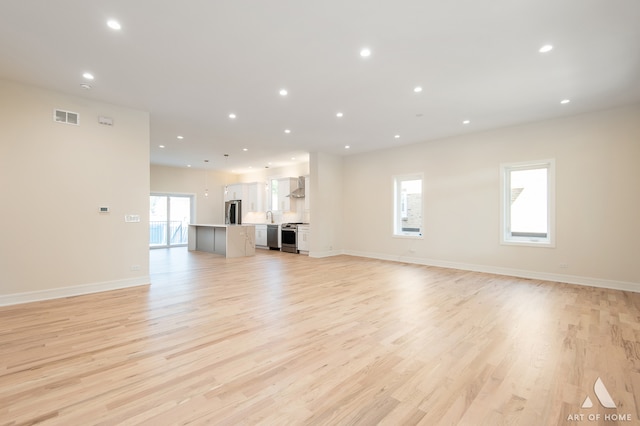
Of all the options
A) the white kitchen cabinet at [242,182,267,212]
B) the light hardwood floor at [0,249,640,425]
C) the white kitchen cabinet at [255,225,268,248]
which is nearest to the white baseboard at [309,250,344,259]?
the white kitchen cabinet at [255,225,268,248]

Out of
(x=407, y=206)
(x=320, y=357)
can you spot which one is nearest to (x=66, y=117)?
(x=320, y=357)

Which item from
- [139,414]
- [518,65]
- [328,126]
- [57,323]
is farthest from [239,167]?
[139,414]

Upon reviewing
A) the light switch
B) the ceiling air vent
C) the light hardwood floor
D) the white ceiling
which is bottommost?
the light hardwood floor

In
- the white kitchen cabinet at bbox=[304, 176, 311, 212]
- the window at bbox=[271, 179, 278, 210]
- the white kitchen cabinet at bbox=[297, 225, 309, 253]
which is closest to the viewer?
the white kitchen cabinet at bbox=[297, 225, 309, 253]

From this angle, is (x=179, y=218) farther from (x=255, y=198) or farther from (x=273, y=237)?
(x=273, y=237)

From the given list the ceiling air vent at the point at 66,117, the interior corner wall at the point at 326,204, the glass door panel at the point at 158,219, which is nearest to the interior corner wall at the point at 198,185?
the glass door panel at the point at 158,219

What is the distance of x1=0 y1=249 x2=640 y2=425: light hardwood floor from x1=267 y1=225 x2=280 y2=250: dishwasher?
5.74 meters

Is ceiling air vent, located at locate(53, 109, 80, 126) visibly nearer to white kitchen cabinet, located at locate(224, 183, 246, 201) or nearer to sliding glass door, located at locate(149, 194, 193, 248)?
sliding glass door, located at locate(149, 194, 193, 248)

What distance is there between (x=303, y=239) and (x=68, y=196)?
19.7 ft

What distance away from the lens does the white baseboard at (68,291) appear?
4.06 m

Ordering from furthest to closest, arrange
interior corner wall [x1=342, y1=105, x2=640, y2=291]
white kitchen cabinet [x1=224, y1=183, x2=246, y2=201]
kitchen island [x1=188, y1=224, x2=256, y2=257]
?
white kitchen cabinet [x1=224, y1=183, x2=246, y2=201] < kitchen island [x1=188, y1=224, x2=256, y2=257] < interior corner wall [x1=342, y1=105, x2=640, y2=291]

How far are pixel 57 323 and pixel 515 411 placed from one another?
4.49 m

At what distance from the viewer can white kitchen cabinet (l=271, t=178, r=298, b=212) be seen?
10.4 m

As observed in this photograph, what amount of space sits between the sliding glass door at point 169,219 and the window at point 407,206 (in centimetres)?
789
